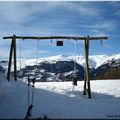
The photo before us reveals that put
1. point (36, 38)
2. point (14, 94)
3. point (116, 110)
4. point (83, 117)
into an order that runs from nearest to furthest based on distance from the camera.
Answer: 1. point (83, 117)
2. point (116, 110)
3. point (14, 94)
4. point (36, 38)

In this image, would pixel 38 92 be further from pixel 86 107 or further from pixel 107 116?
pixel 107 116

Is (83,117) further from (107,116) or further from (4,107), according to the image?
(4,107)

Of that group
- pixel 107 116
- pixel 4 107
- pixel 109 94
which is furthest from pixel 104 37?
pixel 4 107

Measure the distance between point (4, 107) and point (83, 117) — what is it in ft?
14.8

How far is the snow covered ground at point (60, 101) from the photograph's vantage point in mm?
17984

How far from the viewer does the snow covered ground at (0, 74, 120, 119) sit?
59.0 feet

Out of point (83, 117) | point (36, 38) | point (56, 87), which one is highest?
point (36, 38)

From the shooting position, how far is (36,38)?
2238cm

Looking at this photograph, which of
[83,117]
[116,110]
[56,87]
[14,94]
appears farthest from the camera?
[56,87]

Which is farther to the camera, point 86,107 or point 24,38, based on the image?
point 24,38

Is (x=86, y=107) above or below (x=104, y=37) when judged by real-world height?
below

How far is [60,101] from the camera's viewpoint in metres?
20.3

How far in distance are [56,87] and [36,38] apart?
389 cm

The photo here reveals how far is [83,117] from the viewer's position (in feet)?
57.0
